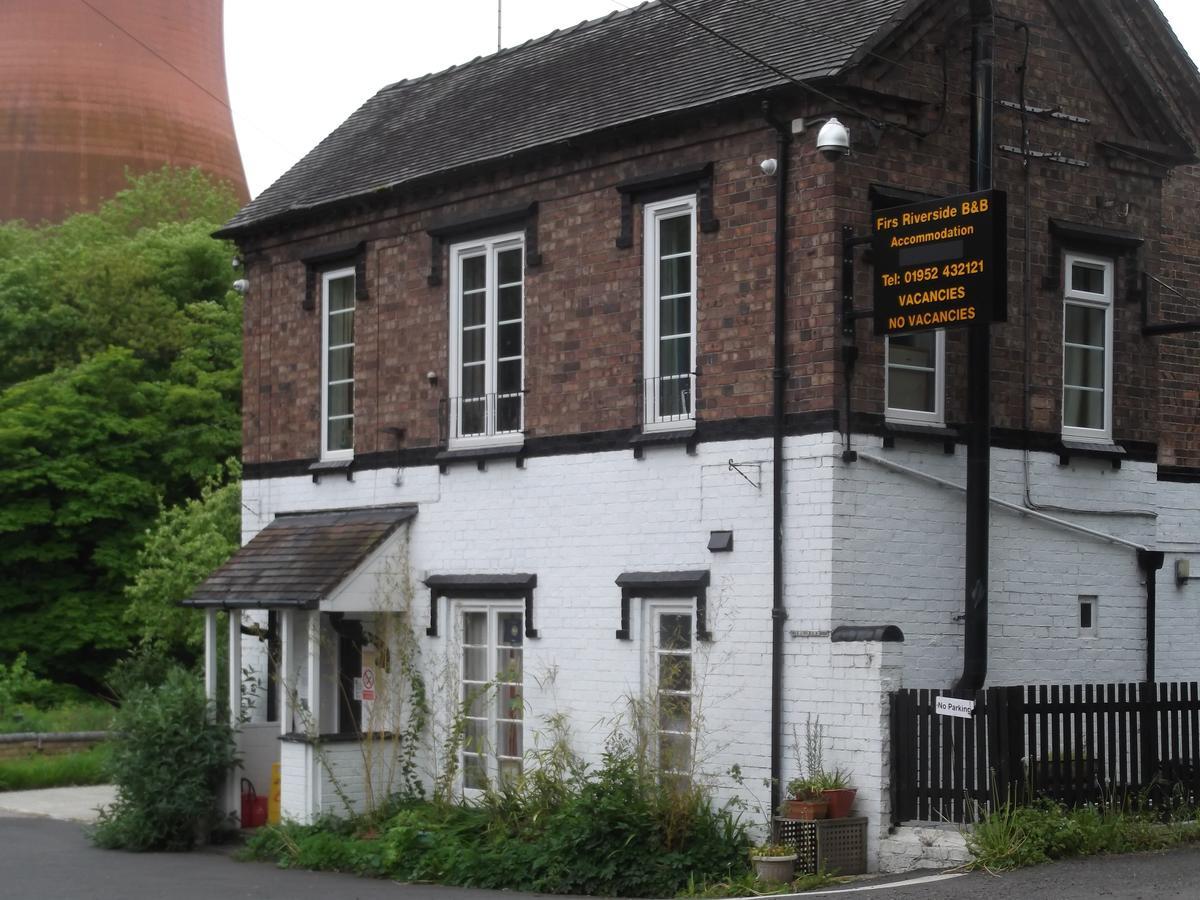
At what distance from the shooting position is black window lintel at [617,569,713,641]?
16.0 meters

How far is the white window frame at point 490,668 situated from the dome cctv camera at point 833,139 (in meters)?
5.44

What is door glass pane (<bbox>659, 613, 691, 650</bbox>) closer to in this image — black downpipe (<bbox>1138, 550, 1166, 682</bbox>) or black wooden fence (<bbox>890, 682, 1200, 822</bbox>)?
black wooden fence (<bbox>890, 682, 1200, 822</bbox>)

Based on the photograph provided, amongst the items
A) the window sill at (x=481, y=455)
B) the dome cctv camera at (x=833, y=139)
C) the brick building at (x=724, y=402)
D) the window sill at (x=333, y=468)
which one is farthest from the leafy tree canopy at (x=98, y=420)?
the dome cctv camera at (x=833, y=139)

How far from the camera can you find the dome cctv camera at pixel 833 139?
14.9 m

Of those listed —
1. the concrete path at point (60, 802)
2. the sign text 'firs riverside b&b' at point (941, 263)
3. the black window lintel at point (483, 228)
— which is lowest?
the concrete path at point (60, 802)

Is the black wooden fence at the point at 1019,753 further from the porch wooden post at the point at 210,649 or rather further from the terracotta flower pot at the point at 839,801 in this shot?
the porch wooden post at the point at 210,649

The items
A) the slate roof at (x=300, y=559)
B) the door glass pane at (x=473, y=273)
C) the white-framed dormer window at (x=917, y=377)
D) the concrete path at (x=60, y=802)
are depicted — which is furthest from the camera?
the concrete path at (x=60, y=802)

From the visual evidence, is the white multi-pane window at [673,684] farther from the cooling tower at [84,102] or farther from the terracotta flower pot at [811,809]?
the cooling tower at [84,102]

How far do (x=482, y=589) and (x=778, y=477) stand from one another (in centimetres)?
404

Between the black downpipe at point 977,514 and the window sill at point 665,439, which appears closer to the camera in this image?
the black downpipe at point 977,514

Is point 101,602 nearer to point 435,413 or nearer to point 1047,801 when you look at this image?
point 435,413

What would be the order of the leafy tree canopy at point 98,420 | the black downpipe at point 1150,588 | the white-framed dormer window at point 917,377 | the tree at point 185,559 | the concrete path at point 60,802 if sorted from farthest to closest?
the leafy tree canopy at point 98,420, the tree at point 185,559, the concrete path at point 60,802, the black downpipe at point 1150,588, the white-framed dormer window at point 917,377

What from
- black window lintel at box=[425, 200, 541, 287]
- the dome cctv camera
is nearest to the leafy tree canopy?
black window lintel at box=[425, 200, 541, 287]

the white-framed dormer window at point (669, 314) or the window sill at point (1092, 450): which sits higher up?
the white-framed dormer window at point (669, 314)
